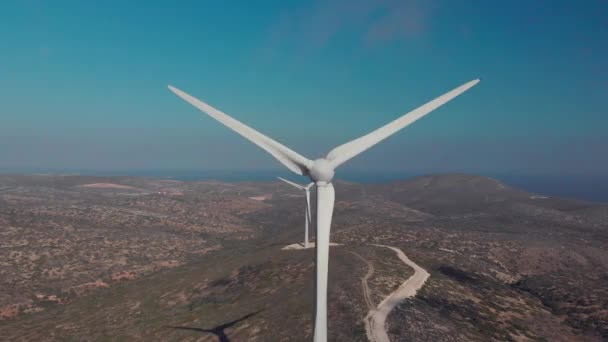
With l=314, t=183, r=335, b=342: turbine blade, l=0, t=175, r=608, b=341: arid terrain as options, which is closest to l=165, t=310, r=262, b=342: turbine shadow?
l=0, t=175, r=608, b=341: arid terrain

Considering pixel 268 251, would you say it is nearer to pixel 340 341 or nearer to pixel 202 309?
pixel 202 309

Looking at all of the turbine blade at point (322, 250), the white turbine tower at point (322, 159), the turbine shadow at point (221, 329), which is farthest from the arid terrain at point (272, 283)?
the white turbine tower at point (322, 159)

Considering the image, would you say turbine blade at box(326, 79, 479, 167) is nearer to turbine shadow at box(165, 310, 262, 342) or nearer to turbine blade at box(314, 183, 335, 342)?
turbine blade at box(314, 183, 335, 342)

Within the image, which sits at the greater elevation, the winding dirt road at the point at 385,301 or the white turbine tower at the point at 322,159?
the white turbine tower at the point at 322,159

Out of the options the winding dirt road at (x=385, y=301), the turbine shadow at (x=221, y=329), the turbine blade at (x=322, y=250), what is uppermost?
the turbine blade at (x=322, y=250)

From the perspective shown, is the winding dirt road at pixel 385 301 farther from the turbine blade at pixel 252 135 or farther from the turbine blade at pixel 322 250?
the turbine blade at pixel 252 135

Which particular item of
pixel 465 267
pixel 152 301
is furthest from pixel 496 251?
pixel 152 301

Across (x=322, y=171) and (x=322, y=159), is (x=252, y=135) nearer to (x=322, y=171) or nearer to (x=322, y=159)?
(x=322, y=159)

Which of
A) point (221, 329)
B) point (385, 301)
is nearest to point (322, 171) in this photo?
point (385, 301)
